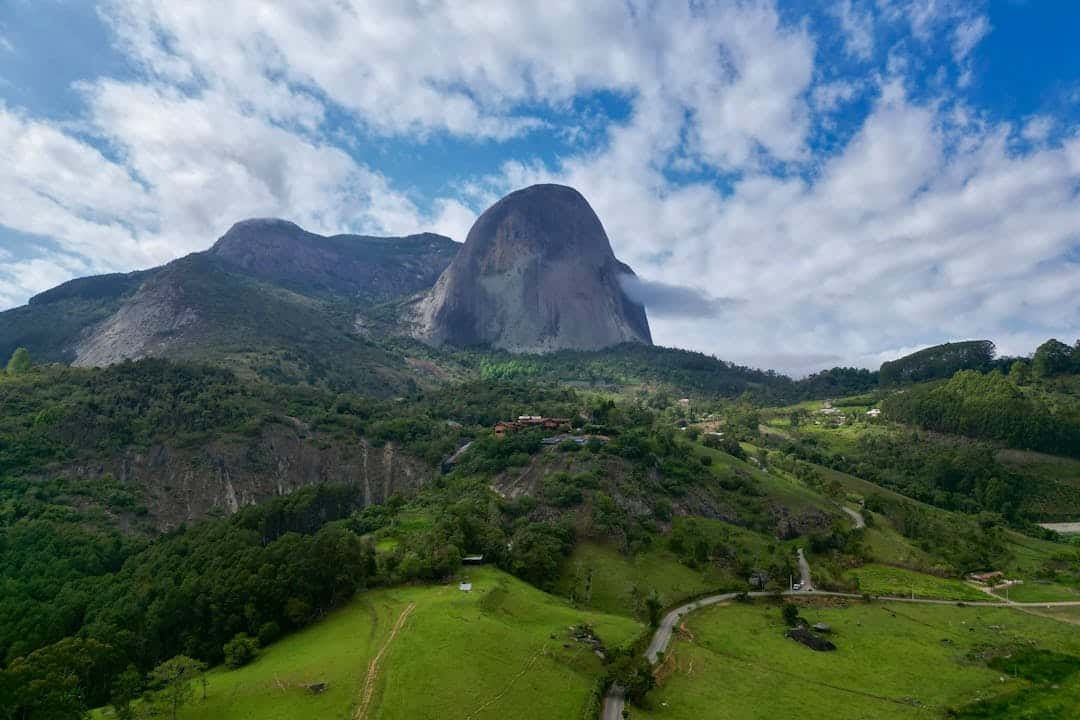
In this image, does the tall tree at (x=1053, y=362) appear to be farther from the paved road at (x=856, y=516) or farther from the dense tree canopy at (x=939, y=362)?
the paved road at (x=856, y=516)

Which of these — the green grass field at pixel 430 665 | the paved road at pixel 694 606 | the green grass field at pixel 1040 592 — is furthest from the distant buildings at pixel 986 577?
the green grass field at pixel 430 665

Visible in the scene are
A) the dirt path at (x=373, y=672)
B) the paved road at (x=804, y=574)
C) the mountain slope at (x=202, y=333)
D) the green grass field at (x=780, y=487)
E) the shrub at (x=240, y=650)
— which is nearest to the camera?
the dirt path at (x=373, y=672)

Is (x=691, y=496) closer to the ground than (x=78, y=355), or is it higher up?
closer to the ground

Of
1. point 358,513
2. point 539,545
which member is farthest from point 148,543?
point 539,545

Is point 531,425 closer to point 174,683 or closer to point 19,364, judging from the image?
point 174,683

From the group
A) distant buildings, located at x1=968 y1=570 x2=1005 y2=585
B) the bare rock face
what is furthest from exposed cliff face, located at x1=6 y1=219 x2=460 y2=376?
distant buildings, located at x1=968 y1=570 x2=1005 y2=585

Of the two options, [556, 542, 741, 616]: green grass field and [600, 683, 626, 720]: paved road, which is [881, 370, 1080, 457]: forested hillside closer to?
[556, 542, 741, 616]: green grass field

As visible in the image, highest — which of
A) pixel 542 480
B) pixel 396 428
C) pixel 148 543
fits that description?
pixel 396 428

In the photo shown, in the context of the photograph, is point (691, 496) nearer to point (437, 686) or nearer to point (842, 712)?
point (842, 712)
